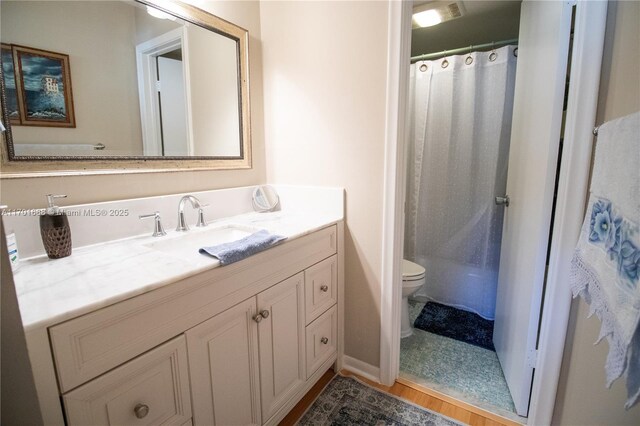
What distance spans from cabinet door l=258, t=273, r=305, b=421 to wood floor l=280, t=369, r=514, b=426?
162mm

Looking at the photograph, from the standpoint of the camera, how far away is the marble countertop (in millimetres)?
645

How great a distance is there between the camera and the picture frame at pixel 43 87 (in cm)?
94

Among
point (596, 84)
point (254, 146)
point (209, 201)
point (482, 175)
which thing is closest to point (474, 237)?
point (482, 175)

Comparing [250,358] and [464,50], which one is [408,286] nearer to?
[250,358]

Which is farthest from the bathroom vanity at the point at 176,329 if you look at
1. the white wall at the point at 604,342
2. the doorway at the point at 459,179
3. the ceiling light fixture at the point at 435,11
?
the ceiling light fixture at the point at 435,11

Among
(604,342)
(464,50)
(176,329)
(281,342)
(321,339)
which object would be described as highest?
(464,50)

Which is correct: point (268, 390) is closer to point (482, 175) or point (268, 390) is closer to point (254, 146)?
point (254, 146)

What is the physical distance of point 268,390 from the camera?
1.20 metres

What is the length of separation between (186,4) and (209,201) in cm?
88

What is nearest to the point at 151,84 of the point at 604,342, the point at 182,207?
the point at 182,207

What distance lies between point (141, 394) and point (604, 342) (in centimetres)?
147

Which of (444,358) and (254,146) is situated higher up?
(254,146)

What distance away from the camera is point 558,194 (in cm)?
112

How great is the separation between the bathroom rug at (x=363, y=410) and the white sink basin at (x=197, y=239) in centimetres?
89
